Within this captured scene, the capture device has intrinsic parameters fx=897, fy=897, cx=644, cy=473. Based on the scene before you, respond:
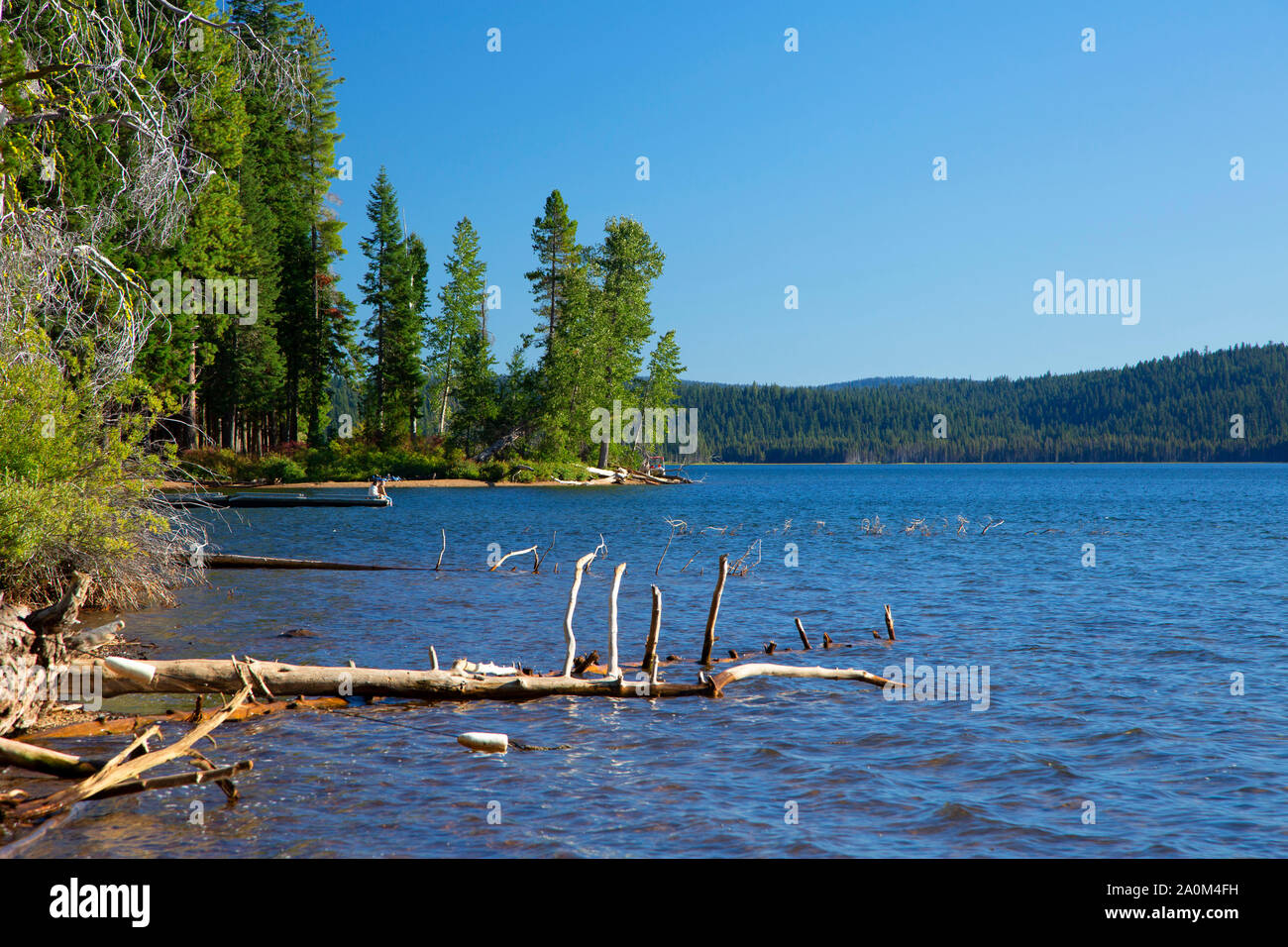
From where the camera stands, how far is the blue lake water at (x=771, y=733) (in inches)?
305

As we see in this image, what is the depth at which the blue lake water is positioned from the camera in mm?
7758

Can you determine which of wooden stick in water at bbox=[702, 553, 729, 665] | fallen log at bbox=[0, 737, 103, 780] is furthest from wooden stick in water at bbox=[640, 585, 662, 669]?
fallen log at bbox=[0, 737, 103, 780]

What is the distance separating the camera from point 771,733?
10.8 metres

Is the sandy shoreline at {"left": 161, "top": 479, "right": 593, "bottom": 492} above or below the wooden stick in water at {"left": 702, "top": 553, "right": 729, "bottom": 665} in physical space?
above

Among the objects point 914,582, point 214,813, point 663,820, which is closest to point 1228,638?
point 914,582

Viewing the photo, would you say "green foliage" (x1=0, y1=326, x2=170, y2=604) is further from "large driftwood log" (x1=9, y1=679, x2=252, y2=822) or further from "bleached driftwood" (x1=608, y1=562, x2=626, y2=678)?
"bleached driftwood" (x1=608, y1=562, x2=626, y2=678)

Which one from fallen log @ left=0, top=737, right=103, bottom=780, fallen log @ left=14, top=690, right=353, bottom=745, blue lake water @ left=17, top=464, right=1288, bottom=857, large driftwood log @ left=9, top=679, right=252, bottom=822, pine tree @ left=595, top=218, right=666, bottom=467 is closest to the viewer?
large driftwood log @ left=9, top=679, right=252, bottom=822

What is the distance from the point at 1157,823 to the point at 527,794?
19.1ft

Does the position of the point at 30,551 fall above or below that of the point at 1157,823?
above

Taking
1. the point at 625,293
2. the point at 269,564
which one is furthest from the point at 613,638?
the point at 625,293

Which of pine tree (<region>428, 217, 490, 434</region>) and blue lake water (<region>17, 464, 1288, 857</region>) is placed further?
pine tree (<region>428, 217, 490, 434</region>)

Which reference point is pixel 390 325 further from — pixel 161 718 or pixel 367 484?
pixel 161 718

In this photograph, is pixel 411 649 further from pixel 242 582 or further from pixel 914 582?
pixel 914 582
